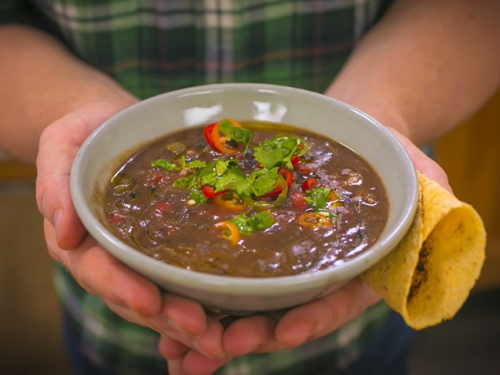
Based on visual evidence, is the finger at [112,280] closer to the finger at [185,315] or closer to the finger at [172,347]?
the finger at [185,315]

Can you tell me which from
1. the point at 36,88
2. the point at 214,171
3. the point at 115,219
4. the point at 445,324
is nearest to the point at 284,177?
the point at 214,171

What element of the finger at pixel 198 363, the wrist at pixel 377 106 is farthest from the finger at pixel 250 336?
the wrist at pixel 377 106

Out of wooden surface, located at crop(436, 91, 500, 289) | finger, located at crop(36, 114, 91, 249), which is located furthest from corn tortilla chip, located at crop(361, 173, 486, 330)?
wooden surface, located at crop(436, 91, 500, 289)

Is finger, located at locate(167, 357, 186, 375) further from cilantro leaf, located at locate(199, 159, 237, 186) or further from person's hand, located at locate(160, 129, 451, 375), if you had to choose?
cilantro leaf, located at locate(199, 159, 237, 186)

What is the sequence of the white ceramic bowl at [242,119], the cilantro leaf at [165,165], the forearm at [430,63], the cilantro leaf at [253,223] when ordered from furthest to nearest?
the forearm at [430,63] < the cilantro leaf at [165,165] < the cilantro leaf at [253,223] < the white ceramic bowl at [242,119]

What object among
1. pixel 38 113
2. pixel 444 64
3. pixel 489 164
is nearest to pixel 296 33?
pixel 444 64

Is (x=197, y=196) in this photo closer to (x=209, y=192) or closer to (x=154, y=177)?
(x=209, y=192)

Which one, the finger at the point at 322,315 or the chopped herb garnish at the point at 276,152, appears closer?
the finger at the point at 322,315
